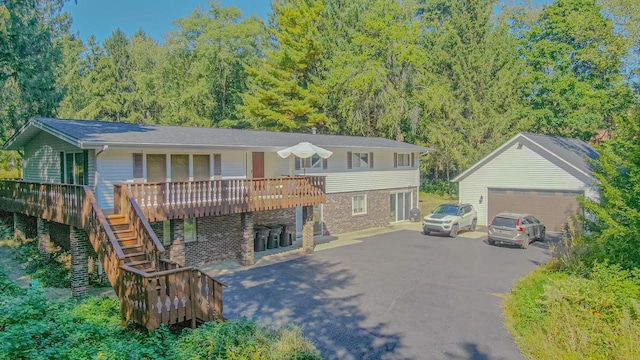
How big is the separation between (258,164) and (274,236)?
329 cm

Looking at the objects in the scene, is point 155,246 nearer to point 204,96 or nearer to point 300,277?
point 300,277

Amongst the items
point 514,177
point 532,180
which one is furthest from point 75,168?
point 532,180

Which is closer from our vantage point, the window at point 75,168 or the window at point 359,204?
the window at point 75,168

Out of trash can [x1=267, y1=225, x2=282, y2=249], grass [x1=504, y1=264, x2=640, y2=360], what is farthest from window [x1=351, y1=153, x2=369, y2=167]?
grass [x1=504, y1=264, x2=640, y2=360]

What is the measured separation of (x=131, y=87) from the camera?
36156 mm

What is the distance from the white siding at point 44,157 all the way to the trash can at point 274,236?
26.0 feet

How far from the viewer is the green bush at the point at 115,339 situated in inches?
249

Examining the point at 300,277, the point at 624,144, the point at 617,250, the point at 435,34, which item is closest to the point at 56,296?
the point at 300,277

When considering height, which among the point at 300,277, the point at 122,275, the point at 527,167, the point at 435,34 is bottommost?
the point at 300,277

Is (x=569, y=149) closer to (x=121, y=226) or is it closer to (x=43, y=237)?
(x=121, y=226)

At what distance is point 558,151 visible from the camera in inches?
880

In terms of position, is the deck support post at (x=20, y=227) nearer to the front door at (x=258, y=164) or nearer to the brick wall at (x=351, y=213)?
the front door at (x=258, y=164)

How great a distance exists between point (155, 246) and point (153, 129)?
8.02 meters

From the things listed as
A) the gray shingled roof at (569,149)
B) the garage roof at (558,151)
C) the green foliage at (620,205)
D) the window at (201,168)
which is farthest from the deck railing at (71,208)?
the gray shingled roof at (569,149)
